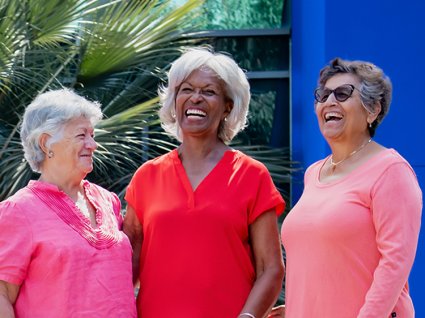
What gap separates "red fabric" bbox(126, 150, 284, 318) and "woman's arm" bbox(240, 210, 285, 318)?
3 centimetres

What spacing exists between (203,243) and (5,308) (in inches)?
29.9

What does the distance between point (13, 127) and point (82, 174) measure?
3.29 meters

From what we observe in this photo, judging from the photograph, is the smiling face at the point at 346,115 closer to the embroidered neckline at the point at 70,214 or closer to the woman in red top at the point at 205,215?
the woman in red top at the point at 205,215

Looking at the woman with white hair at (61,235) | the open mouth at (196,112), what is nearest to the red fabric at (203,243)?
the woman with white hair at (61,235)

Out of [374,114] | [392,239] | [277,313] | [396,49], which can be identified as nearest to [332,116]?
[374,114]

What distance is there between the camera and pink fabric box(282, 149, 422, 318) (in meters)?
3.12

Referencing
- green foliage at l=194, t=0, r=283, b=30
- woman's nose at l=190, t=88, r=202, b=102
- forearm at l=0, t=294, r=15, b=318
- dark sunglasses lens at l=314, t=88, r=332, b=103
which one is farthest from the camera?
green foliage at l=194, t=0, r=283, b=30

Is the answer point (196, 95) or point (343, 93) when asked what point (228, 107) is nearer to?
point (196, 95)

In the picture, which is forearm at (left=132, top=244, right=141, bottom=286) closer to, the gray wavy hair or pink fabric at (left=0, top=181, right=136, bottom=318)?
pink fabric at (left=0, top=181, right=136, bottom=318)

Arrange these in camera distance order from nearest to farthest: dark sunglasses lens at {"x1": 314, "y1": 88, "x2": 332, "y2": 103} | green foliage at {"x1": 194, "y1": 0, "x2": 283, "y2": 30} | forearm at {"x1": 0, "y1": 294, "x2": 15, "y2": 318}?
forearm at {"x1": 0, "y1": 294, "x2": 15, "y2": 318} < dark sunglasses lens at {"x1": 314, "y1": 88, "x2": 332, "y2": 103} < green foliage at {"x1": 194, "y1": 0, "x2": 283, "y2": 30}

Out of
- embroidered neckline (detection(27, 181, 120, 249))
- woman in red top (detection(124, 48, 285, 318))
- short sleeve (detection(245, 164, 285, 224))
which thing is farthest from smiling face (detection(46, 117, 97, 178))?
short sleeve (detection(245, 164, 285, 224))

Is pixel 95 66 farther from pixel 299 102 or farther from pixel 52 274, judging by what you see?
pixel 52 274

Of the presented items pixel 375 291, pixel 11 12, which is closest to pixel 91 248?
pixel 375 291

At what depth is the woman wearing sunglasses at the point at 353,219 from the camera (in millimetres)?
3133
